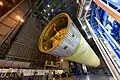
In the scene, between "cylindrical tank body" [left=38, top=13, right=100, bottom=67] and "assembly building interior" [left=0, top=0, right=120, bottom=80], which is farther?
"assembly building interior" [left=0, top=0, right=120, bottom=80]

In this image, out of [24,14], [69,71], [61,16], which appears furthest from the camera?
[69,71]

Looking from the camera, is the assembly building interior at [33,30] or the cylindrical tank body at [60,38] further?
the assembly building interior at [33,30]

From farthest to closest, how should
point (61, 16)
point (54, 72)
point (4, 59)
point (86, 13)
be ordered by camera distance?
point (54, 72), point (4, 59), point (86, 13), point (61, 16)

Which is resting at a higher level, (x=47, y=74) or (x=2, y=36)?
(x=2, y=36)

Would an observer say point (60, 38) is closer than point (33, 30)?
Yes

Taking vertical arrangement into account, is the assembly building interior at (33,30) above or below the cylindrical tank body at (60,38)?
above

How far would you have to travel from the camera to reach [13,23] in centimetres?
541

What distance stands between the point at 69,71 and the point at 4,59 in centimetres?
598

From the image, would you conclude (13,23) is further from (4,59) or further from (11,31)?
(4,59)

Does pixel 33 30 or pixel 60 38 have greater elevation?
pixel 33 30

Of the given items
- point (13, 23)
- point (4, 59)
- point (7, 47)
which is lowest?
point (4, 59)

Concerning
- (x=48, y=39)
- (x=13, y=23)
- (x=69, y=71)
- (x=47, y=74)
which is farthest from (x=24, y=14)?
(x=69, y=71)

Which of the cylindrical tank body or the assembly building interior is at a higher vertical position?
the assembly building interior

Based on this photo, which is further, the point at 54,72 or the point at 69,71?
the point at 69,71
